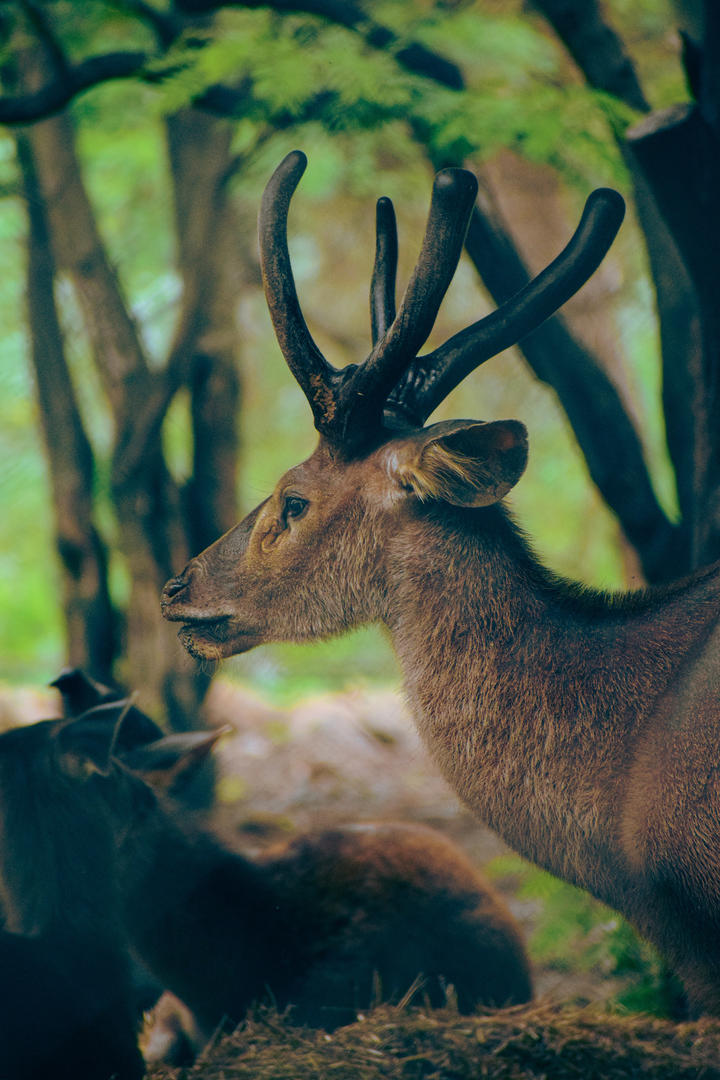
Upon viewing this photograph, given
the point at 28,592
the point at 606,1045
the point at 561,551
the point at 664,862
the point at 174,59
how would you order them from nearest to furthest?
the point at 664,862 < the point at 606,1045 < the point at 174,59 < the point at 561,551 < the point at 28,592

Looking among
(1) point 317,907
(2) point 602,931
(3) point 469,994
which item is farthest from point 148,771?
(2) point 602,931

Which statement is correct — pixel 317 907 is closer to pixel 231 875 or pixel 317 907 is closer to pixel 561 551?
pixel 231 875

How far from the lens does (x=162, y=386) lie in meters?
5.82

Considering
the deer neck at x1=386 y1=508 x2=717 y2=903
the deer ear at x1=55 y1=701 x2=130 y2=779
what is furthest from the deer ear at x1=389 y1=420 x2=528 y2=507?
the deer ear at x1=55 y1=701 x2=130 y2=779

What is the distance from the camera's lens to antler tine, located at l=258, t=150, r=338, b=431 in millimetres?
3018

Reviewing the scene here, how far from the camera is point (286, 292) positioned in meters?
3.02

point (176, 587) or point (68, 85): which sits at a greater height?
point (68, 85)

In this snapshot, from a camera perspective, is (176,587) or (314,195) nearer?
(176,587)

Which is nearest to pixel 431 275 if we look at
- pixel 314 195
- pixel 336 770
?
pixel 314 195

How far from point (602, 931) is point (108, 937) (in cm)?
265

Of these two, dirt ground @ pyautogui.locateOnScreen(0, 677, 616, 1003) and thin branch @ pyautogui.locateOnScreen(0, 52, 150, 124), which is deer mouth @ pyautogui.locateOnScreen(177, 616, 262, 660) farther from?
thin branch @ pyautogui.locateOnScreen(0, 52, 150, 124)

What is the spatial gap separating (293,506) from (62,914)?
1526mm

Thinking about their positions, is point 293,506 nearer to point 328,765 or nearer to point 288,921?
point 288,921

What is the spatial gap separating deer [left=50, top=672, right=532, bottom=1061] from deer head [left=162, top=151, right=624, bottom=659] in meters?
0.70
